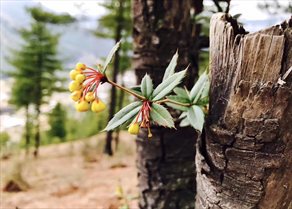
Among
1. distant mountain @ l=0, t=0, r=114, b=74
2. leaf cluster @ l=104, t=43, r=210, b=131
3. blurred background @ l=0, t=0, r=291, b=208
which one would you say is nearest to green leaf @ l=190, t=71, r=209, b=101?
leaf cluster @ l=104, t=43, r=210, b=131

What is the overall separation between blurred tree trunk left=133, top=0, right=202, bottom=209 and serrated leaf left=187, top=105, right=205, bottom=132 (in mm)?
927

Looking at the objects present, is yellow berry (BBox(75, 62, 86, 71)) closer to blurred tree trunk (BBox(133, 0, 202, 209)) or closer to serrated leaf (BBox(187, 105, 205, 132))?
serrated leaf (BBox(187, 105, 205, 132))

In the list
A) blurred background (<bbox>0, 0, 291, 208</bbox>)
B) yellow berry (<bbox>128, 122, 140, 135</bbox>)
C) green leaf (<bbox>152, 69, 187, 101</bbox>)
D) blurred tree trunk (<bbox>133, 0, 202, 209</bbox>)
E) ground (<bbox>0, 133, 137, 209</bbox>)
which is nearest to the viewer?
yellow berry (<bbox>128, 122, 140, 135</bbox>)

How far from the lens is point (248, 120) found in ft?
3.92

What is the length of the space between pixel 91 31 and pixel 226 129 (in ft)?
24.1

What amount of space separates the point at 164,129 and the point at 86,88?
1202mm

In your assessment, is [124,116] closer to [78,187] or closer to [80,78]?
[80,78]

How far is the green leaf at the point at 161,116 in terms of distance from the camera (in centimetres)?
114

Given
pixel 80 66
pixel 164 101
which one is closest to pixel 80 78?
pixel 80 66

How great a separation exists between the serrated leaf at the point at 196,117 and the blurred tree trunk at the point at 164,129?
3.04 feet

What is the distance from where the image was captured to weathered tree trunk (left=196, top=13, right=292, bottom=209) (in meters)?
1.13

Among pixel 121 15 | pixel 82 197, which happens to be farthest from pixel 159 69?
pixel 121 15

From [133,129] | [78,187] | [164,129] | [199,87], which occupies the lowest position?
[78,187]

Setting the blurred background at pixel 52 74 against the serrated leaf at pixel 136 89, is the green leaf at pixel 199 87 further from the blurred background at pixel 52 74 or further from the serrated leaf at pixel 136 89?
the blurred background at pixel 52 74
